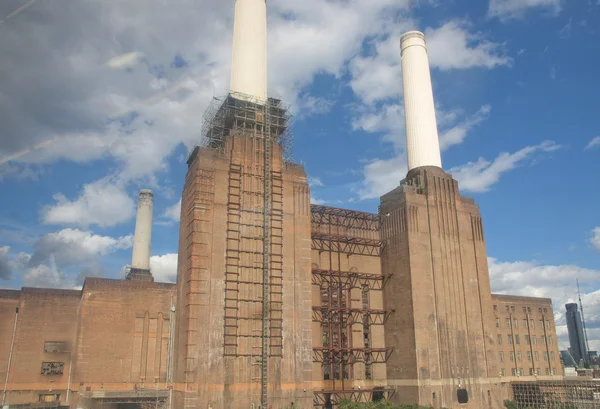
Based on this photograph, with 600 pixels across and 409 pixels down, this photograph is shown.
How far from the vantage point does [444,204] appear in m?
52.8

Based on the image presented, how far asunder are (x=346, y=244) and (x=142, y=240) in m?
30.7

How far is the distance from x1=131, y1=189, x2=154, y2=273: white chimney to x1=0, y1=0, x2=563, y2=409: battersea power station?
71.1 ft

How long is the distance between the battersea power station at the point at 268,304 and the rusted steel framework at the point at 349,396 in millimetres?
125

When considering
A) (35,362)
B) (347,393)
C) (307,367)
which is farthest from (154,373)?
(347,393)

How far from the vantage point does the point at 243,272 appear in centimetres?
4100

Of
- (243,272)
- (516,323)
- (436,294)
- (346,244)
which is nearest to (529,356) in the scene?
(516,323)

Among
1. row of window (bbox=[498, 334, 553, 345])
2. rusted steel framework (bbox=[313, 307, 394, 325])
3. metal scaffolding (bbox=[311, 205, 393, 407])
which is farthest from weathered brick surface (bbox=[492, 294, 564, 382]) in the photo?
metal scaffolding (bbox=[311, 205, 393, 407])

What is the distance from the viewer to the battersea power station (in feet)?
130

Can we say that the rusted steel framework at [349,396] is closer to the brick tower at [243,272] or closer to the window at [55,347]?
the brick tower at [243,272]

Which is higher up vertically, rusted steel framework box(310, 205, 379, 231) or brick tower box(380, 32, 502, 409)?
rusted steel framework box(310, 205, 379, 231)

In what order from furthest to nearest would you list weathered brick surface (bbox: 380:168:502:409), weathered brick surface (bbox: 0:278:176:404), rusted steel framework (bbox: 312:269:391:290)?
1. rusted steel framework (bbox: 312:269:391:290)
2. weathered brick surface (bbox: 380:168:502:409)
3. weathered brick surface (bbox: 0:278:176:404)

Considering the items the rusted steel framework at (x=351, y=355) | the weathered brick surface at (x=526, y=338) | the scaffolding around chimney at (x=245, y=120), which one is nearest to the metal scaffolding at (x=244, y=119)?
the scaffolding around chimney at (x=245, y=120)

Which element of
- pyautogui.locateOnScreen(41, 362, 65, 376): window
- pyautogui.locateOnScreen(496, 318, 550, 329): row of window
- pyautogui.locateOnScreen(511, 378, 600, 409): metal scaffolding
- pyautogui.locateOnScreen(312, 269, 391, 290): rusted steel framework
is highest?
pyautogui.locateOnScreen(312, 269, 391, 290): rusted steel framework

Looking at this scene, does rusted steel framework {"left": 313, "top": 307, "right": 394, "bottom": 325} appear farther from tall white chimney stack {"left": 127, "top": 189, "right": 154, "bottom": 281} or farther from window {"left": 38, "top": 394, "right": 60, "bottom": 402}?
tall white chimney stack {"left": 127, "top": 189, "right": 154, "bottom": 281}
